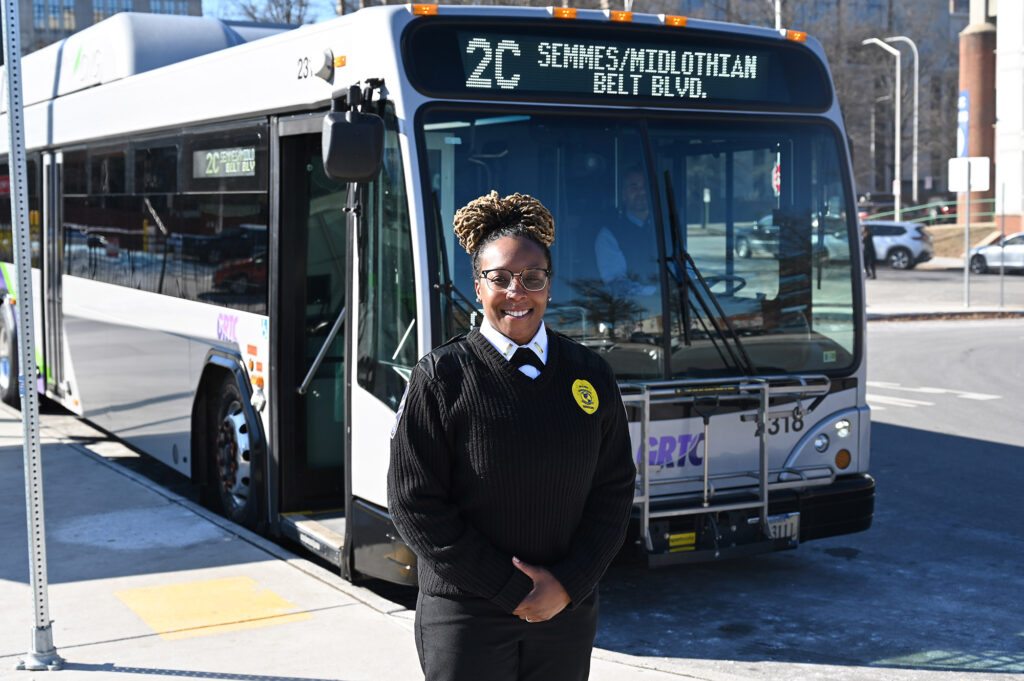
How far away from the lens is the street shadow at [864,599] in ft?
20.7

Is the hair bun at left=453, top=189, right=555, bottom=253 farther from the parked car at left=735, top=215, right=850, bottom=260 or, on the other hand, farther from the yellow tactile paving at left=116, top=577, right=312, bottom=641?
the parked car at left=735, top=215, right=850, bottom=260

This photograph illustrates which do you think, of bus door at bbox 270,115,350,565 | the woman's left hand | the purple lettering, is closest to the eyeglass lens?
the woman's left hand

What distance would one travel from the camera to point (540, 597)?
3.24 m

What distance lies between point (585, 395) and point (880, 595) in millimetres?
4539

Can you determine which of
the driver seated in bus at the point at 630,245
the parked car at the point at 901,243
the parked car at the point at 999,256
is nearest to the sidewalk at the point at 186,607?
the driver seated in bus at the point at 630,245

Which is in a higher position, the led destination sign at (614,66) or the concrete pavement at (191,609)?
the led destination sign at (614,66)

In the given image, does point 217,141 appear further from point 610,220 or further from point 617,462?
point 617,462

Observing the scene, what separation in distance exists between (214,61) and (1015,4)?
47771 mm

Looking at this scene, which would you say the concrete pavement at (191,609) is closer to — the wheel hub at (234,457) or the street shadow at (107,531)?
the street shadow at (107,531)

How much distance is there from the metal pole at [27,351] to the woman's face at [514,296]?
2.61 metres

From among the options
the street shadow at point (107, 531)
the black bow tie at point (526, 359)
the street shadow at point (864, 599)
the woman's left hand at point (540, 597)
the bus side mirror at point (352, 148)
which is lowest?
the street shadow at point (864, 599)

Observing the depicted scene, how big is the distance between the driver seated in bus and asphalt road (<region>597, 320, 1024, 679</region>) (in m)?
1.36

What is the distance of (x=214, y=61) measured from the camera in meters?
8.57

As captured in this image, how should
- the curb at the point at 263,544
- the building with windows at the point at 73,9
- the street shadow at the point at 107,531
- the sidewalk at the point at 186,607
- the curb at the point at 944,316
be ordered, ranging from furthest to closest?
the building with windows at the point at 73,9 → the curb at the point at 944,316 → the street shadow at the point at 107,531 → the curb at the point at 263,544 → the sidewalk at the point at 186,607
